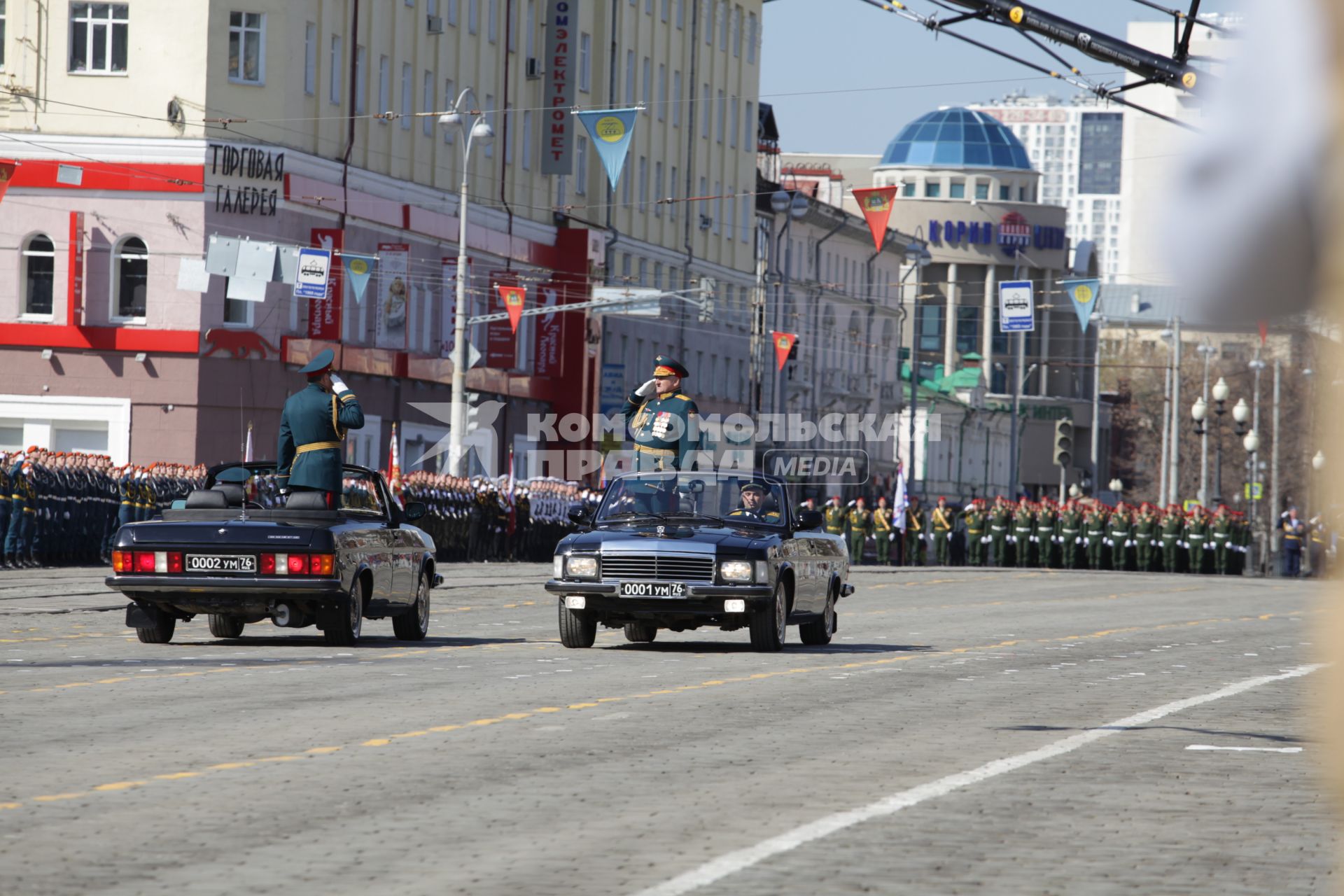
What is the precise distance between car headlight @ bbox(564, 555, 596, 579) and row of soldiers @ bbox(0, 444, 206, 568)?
628 inches

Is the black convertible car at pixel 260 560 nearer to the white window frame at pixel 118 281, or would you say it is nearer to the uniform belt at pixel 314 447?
the uniform belt at pixel 314 447

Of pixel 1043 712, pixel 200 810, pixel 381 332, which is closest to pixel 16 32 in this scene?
pixel 381 332

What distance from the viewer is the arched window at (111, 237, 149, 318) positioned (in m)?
50.6

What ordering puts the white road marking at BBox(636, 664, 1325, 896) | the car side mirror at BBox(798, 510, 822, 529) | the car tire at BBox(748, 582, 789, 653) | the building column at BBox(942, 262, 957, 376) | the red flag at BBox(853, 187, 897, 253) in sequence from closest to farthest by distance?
the white road marking at BBox(636, 664, 1325, 896) → the car tire at BBox(748, 582, 789, 653) → the car side mirror at BBox(798, 510, 822, 529) → the red flag at BBox(853, 187, 897, 253) → the building column at BBox(942, 262, 957, 376)

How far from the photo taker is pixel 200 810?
8.73 m

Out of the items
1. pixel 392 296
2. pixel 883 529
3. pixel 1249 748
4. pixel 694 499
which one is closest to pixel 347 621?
pixel 694 499

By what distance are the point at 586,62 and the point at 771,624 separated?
56445 millimetres

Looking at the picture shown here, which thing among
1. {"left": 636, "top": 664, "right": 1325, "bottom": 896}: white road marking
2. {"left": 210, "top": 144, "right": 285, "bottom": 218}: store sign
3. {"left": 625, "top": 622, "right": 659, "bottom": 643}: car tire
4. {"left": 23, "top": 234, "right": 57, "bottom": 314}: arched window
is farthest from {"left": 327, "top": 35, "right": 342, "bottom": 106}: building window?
{"left": 636, "top": 664, "right": 1325, "bottom": 896}: white road marking

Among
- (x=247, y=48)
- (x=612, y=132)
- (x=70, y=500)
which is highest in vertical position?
(x=247, y=48)

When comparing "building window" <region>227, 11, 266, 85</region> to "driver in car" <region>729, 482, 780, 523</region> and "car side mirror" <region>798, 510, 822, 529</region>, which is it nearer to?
"driver in car" <region>729, 482, 780, 523</region>

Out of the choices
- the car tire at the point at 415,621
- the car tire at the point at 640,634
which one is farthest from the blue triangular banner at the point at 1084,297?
the car tire at the point at 415,621

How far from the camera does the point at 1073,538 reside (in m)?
62.8

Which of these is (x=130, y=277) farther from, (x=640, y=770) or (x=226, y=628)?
(x=640, y=770)

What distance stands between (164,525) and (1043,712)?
6.47m
